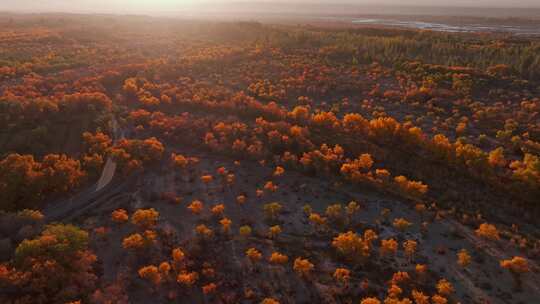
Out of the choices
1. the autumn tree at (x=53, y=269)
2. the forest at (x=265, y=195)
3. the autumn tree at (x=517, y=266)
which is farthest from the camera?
the autumn tree at (x=517, y=266)

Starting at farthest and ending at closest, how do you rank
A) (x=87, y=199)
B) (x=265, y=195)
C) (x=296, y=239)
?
(x=265, y=195)
(x=87, y=199)
(x=296, y=239)

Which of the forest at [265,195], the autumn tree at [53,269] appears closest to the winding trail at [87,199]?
the forest at [265,195]

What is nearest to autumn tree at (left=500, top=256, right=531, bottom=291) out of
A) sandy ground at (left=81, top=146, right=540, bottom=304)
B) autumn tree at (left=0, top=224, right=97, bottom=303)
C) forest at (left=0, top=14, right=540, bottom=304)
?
forest at (left=0, top=14, right=540, bottom=304)

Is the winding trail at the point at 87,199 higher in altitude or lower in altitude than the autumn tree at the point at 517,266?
higher

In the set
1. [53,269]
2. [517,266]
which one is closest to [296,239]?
[517,266]

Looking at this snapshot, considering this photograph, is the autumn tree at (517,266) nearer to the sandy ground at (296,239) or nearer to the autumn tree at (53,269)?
the sandy ground at (296,239)

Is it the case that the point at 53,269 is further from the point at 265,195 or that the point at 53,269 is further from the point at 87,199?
the point at 265,195

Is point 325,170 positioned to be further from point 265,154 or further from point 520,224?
point 520,224

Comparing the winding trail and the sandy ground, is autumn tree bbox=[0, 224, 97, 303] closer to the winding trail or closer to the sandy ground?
the sandy ground
